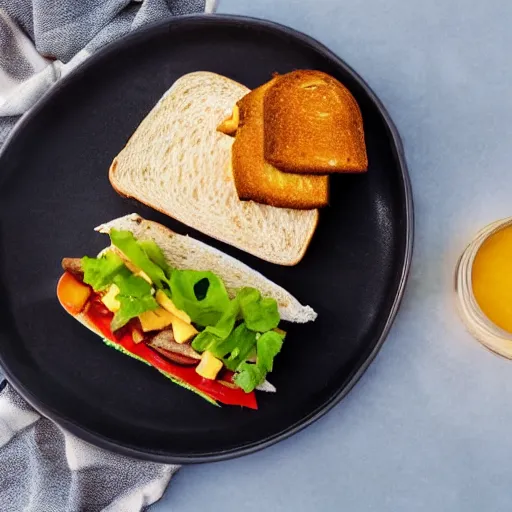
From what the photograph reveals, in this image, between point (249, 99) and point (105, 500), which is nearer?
point (249, 99)

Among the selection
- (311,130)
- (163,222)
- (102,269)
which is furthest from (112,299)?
(311,130)

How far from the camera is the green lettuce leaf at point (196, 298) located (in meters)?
1.31

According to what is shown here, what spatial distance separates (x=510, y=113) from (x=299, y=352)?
559mm

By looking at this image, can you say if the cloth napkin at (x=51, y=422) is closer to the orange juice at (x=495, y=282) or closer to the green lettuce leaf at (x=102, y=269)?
the green lettuce leaf at (x=102, y=269)

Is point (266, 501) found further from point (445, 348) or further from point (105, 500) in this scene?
point (445, 348)

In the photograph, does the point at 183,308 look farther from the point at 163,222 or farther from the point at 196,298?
the point at 163,222

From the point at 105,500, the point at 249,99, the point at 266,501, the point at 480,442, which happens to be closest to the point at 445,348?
the point at 480,442

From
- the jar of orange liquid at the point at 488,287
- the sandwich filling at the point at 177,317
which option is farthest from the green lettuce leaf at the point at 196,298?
the jar of orange liquid at the point at 488,287

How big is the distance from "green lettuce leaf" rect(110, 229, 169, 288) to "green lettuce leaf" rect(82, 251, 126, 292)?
26mm

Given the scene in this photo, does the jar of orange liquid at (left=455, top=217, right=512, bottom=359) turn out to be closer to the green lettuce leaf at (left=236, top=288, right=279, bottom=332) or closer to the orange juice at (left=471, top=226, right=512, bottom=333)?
the orange juice at (left=471, top=226, right=512, bottom=333)

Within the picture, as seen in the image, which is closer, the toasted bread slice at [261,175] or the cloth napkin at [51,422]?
the toasted bread slice at [261,175]

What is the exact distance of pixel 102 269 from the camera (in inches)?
52.5

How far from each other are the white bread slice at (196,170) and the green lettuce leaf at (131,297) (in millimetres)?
166

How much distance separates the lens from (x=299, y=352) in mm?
1381
